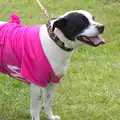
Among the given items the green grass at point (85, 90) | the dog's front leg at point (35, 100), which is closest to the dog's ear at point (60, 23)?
the dog's front leg at point (35, 100)

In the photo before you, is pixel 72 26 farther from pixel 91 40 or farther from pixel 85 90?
pixel 85 90

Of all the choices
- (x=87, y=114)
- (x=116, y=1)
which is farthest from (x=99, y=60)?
(x=116, y=1)

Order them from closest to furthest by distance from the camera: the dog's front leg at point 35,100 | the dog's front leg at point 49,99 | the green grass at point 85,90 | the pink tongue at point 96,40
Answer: the pink tongue at point 96,40, the dog's front leg at point 35,100, the dog's front leg at point 49,99, the green grass at point 85,90

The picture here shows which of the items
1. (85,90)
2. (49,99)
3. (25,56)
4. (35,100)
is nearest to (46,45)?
A: (25,56)

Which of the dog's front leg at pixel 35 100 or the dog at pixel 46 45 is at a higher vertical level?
the dog at pixel 46 45

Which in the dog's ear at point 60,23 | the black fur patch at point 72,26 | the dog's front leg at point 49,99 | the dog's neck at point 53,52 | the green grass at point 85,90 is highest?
the dog's ear at point 60,23

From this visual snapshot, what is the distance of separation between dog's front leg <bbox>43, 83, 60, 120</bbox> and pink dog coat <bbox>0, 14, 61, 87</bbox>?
0.22m

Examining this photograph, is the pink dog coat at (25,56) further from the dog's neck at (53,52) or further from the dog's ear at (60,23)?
the dog's ear at (60,23)

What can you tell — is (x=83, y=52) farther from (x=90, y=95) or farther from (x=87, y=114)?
(x=87, y=114)

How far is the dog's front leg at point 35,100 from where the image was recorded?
12.3 feet

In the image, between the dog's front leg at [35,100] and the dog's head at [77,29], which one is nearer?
the dog's head at [77,29]

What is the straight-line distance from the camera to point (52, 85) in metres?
3.96

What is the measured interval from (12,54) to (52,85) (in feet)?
1.61

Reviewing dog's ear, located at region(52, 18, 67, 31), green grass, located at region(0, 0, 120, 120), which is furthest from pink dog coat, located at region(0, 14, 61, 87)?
green grass, located at region(0, 0, 120, 120)
